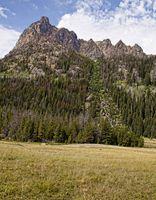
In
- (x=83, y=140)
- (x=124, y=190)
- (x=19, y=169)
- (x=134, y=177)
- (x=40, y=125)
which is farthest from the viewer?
(x=40, y=125)

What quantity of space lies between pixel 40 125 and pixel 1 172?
13558 centimetres

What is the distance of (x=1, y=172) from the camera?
2038cm

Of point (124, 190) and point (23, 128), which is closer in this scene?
point (124, 190)

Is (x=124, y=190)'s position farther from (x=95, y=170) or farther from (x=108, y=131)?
(x=108, y=131)

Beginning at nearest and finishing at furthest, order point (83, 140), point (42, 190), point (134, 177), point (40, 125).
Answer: point (42, 190) → point (134, 177) → point (83, 140) → point (40, 125)

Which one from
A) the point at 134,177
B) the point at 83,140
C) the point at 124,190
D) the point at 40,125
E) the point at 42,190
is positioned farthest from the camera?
the point at 40,125

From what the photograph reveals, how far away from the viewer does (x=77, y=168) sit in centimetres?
2500

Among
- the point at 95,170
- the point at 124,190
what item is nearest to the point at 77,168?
the point at 95,170

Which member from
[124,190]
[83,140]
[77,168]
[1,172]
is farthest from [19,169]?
[83,140]

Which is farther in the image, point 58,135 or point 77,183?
point 58,135

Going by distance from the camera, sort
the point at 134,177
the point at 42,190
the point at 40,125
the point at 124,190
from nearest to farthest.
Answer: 1. the point at 42,190
2. the point at 124,190
3. the point at 134,177
4. the point at 40,125

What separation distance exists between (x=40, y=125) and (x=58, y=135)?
10148 millimetres

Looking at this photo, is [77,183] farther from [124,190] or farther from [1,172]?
[1,172]

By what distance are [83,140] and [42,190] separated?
12748 cm
